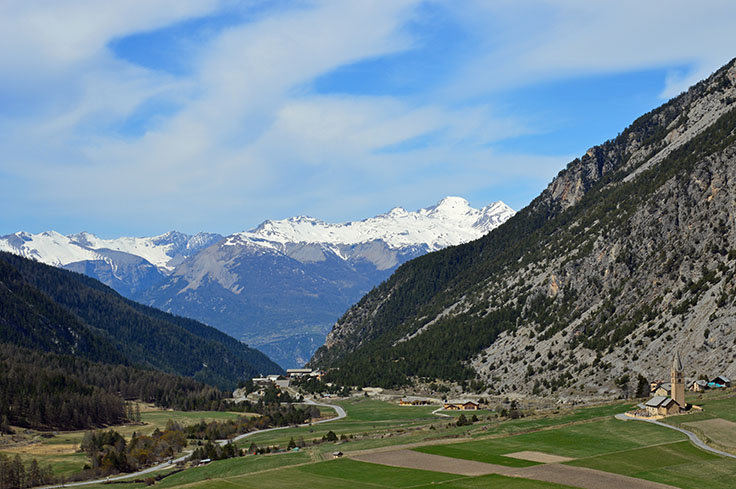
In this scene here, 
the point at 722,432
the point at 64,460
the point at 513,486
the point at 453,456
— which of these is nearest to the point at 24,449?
the point at 64,460

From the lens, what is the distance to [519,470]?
103250mm

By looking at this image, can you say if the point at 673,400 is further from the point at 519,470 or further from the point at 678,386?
the point at 519,470

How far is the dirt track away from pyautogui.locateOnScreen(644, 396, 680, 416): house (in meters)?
36.8

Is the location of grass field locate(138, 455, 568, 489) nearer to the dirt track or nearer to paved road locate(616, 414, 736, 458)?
the dirt track

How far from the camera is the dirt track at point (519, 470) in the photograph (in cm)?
9255

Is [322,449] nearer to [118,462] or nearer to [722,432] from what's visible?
[118,462]

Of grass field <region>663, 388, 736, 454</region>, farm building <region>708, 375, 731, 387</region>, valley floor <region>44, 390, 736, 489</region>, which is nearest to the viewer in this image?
valley floor <region>44, 390, 736, 489</region>

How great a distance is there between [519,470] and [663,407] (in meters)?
42.2

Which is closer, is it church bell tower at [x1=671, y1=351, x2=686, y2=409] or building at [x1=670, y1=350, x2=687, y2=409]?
church bell tower at [x1=671, y1=351, x2=686, y2=409]

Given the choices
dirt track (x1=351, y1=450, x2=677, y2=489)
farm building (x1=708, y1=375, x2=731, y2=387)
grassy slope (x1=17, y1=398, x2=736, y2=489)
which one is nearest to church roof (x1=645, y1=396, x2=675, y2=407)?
grassy slope (x1=17, y1=398, x2=736, y2=489)

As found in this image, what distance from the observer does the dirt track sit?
92.6m

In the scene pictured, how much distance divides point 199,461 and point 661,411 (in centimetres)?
8248

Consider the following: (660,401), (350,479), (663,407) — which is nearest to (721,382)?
(660,401)

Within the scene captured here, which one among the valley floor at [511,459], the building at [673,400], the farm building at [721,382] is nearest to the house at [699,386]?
the farm building at [721,382]
